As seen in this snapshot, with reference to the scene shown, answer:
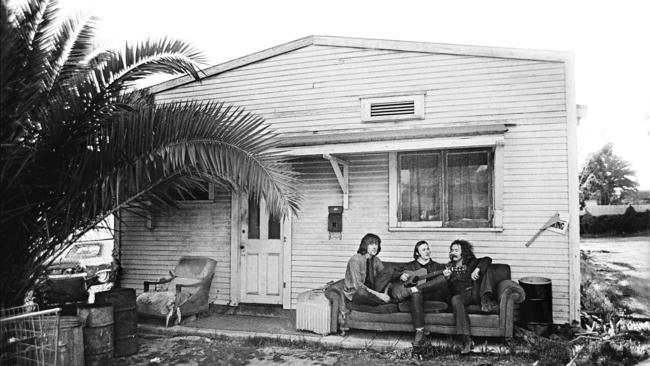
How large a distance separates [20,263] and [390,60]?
565 centimetres

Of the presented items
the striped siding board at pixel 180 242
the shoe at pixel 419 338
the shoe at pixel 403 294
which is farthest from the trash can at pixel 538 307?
the striped siding board at pixel 180 242

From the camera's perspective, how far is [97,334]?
534 cm

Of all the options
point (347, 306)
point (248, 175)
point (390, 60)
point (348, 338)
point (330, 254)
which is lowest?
point (348, 338)

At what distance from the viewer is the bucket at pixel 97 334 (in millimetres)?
5285

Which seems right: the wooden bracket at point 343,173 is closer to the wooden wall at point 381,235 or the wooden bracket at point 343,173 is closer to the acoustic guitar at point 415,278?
the wooden wall at point 381,235

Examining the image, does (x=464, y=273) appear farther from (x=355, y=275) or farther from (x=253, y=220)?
(x=253, y=220)

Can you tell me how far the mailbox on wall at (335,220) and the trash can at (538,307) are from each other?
2.87 meters

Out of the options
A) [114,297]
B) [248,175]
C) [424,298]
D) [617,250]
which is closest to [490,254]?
[424,298]

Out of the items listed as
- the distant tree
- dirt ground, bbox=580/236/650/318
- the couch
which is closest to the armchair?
the couch

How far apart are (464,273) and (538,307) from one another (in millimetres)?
1004

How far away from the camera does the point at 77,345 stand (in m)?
5.07

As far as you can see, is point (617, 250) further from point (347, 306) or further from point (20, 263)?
point (20, 263)

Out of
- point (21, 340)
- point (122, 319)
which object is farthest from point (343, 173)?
point (21, 340)

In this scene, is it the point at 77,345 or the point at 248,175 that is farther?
the point at 77,345
